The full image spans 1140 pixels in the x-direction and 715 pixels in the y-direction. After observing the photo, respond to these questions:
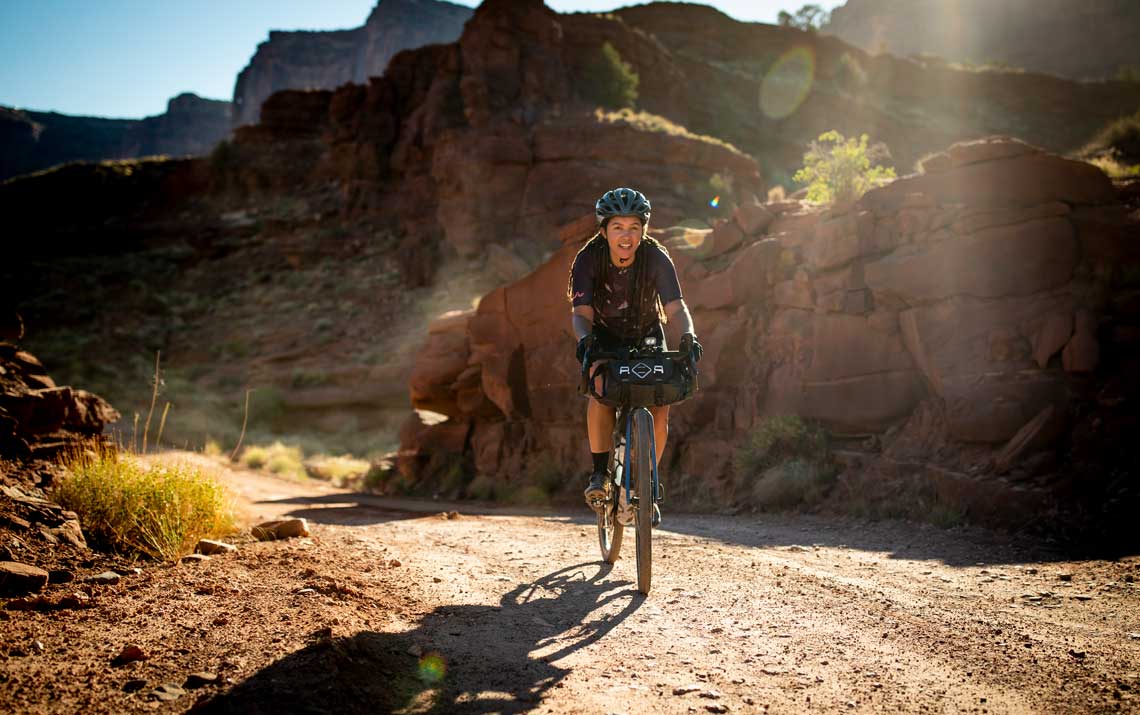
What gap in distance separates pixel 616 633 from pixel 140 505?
3990mm

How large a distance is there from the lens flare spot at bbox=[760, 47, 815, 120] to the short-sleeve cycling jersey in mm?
56064

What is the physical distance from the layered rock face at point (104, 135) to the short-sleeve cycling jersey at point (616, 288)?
400ft

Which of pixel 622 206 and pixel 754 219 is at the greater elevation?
pixel 754 219

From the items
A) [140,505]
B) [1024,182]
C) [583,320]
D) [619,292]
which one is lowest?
[140,505]

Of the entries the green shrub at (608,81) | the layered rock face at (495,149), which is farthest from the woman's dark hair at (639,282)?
the green shrub at (608,81)

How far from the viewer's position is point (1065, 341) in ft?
27.8

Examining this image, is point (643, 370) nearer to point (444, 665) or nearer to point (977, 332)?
point (444, 665)

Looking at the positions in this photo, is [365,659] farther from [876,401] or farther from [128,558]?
[876,401]

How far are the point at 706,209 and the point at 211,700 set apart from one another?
3623 centimetres

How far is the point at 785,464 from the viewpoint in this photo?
10445 mm

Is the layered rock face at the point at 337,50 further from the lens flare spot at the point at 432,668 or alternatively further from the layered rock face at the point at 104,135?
the lens flare spot at the point at 432,668

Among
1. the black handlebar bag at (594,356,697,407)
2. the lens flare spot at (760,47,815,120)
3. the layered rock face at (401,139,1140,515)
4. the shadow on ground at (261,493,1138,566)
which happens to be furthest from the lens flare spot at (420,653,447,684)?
the lens flare spot at (760,47,815,120)

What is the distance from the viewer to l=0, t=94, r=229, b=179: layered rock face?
381 feet

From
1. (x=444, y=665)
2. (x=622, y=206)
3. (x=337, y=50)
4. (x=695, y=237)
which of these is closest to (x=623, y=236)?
(x=622, y=206)
